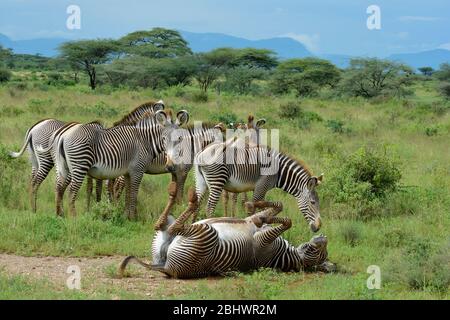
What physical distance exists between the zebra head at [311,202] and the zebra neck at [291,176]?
0.24 ft

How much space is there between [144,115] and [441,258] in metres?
5.12

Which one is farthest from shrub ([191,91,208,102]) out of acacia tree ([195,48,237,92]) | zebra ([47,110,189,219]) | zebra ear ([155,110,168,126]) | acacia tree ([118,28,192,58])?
acacia tree ([118,28,192,58])

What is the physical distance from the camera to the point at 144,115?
10266 mm

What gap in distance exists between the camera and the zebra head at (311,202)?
8.46m

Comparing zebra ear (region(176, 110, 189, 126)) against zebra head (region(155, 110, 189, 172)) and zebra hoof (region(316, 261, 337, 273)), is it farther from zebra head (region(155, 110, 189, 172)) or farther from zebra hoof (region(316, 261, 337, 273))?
zebra hoof (region(316, 261, 337, 273))

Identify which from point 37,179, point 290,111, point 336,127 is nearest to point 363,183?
point 37,179

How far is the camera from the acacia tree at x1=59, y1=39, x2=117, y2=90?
4234 centimetres

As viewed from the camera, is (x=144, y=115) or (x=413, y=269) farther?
(x=144, y=115)

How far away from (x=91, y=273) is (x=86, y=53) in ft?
121

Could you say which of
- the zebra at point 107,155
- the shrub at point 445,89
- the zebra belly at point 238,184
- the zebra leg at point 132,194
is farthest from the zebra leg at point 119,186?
the shrub at point 445,89

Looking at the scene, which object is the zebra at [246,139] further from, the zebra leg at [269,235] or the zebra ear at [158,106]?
the zebra leg at [269,235]

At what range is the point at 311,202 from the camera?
28.1 feet

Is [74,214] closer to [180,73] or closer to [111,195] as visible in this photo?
[111,195]
